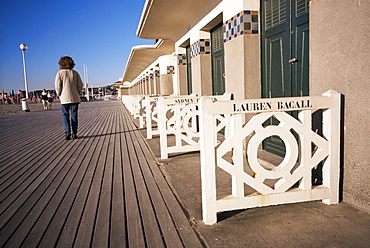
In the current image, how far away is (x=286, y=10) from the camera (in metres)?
3.30

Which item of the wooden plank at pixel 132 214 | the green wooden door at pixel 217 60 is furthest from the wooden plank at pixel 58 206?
the green wooden door at pixel 217 60

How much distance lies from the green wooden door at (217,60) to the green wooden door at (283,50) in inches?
63.0

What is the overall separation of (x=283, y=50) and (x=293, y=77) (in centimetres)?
40

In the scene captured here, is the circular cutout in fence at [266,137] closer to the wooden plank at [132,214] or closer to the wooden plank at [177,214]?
the wooden plank at [177,214]

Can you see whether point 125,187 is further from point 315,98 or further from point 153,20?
point 153,20

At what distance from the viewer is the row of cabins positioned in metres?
1.93

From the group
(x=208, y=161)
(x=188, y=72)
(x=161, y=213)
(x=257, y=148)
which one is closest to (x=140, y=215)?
(x=161, y=213)

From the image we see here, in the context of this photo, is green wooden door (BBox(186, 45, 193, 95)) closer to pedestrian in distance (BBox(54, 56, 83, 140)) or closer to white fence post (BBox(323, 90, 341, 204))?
pedestrian in distance (BBox(54, 56, 83, 140))

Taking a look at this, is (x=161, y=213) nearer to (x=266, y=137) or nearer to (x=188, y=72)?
(x=266, y=137)

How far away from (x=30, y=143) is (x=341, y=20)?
571 cm

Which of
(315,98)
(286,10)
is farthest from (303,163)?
(286,10)

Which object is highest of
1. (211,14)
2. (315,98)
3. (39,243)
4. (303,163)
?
(211,14)

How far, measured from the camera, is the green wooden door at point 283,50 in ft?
9.98

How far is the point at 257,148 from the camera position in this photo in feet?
6.48
